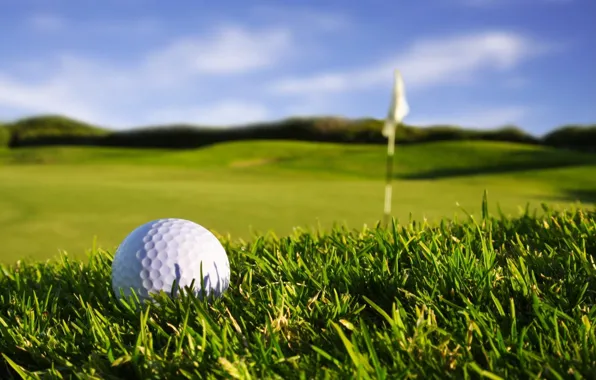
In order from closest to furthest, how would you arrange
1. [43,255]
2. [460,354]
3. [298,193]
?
1. [460,354]
2. [43,255]
3. [298,193]

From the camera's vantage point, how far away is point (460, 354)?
1810 millimetres

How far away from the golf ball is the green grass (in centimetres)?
9

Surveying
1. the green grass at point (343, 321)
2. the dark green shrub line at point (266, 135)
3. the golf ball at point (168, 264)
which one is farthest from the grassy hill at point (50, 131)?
the green grass at point (343, 321)

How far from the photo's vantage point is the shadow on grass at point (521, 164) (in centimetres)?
2594

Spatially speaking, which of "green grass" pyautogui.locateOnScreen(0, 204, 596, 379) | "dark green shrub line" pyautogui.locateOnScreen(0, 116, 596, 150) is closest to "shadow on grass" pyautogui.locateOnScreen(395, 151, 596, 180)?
"dark green shrub line" pyautogui.locateOnScreen(0, 116, 596, 150)

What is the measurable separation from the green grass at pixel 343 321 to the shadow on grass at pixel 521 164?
22709mm

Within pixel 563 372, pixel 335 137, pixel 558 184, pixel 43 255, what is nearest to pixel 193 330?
pixel 563 372

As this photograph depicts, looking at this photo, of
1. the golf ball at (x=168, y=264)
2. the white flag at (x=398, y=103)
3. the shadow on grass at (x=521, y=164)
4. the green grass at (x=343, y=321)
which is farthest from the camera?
the shadow on grass at (x=521, y=164)

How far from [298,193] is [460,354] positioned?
8756mm

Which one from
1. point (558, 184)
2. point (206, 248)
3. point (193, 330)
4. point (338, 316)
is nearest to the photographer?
point (193, 330)

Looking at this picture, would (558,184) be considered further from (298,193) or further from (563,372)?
(563,372)

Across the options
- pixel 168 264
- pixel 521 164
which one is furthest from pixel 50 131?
pixel 168 264

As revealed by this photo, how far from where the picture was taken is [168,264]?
241cm

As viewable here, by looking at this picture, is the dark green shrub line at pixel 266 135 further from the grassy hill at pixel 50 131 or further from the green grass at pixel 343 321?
the green grass at pixel 343 321
